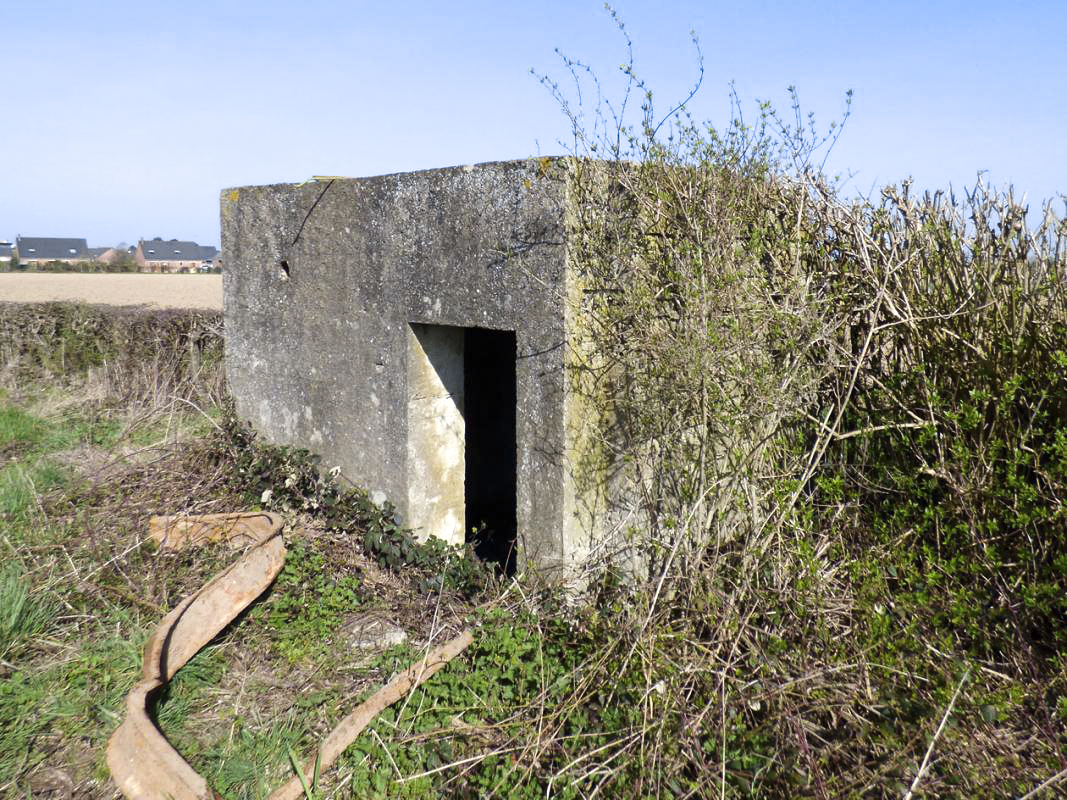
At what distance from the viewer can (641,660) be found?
3.35 m

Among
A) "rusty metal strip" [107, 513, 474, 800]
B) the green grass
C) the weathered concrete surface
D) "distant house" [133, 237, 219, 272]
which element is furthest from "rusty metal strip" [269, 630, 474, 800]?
"distant house" [133, 237, 219, 272]

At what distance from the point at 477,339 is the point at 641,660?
382 centimetres

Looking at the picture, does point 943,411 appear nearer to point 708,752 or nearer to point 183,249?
point 708,752

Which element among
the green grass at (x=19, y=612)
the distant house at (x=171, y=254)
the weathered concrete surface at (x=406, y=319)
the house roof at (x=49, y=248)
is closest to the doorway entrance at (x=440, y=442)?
the weathered concrete surface at (x=406, y=319)

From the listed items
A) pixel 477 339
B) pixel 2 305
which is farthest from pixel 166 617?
pixel 2 305

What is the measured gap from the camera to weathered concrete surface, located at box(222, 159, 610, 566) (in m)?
4.18

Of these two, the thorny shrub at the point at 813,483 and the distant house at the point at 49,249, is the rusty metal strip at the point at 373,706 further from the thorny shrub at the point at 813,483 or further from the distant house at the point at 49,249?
the distant house at the point at 49,249

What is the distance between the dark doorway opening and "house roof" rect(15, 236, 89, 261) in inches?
2591

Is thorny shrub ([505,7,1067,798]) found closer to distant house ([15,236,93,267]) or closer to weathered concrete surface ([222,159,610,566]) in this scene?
weathered concrete surface ([222,159,610,566])

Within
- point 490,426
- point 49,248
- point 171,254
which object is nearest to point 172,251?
point 171,254

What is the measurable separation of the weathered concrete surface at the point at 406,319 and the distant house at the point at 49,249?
6383 centimetres

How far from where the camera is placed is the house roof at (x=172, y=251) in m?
62.2

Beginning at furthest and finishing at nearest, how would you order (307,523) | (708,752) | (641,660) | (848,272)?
(307,523), (848,272), (641,660), (708,752)

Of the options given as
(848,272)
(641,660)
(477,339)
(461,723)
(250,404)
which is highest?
(848,272)
